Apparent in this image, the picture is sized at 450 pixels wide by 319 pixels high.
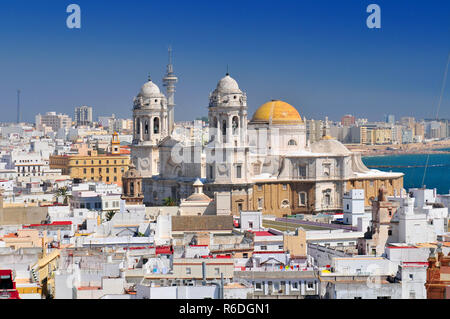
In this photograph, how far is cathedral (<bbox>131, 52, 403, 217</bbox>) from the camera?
24.3 metres

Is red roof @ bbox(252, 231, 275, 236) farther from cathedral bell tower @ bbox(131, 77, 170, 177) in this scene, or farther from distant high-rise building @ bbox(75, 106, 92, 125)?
distant high-rise building @ bbox(75, 106, 92, 125)

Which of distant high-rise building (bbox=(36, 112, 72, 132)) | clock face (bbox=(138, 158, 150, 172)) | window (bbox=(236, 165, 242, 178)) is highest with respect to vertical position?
distant high-rise building (bbox=(36, 112, 72, 132))

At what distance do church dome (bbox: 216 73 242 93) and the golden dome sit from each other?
3.52 meters

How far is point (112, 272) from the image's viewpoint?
465 inches

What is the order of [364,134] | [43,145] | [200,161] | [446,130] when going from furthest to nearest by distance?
[446,130] → [364,134] → [43,145] → [200,161]

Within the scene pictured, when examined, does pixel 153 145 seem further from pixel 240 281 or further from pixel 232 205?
pixel 240 281

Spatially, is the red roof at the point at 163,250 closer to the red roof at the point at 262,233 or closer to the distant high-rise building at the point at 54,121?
the red roof at the point at 262,233

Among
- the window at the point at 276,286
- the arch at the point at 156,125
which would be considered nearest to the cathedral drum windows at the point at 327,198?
the arch at the point at 156,125

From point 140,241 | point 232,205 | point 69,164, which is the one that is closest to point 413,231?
point 140,241

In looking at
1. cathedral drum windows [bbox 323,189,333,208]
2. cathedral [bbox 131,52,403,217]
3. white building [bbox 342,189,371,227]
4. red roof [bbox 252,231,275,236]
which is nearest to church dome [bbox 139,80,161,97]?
cathedral [bbox 131,52,403,217]

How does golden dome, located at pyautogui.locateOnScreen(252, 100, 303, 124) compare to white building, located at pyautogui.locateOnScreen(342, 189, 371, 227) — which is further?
golden dome, located at pyautogui.locateOnScreen(252, 100, 303, 124)

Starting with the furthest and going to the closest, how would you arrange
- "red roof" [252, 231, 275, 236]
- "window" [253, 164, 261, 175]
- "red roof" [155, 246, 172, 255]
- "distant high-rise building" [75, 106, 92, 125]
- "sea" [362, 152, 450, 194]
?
"distant high-rise building" [75, 106, 92, 125] → "sea" [362, 152, 450, 194] → "window" [253, 164, 261, 175] → "red roof" [252, 231, 275, 236] → "red roof" [155, 246, 172, 255]
